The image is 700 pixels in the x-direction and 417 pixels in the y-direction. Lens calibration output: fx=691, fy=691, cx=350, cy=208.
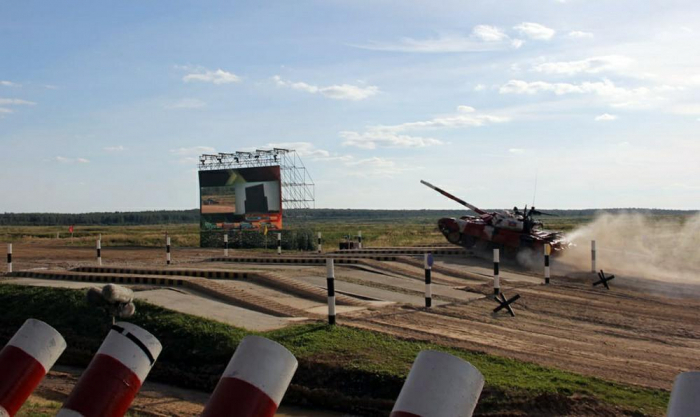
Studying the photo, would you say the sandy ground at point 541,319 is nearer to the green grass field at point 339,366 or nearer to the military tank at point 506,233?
the green grass field at point 339,366

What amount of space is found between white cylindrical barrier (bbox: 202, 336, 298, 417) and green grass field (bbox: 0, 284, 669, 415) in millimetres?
4021

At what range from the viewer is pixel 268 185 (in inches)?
1490

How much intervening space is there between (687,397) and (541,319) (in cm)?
964

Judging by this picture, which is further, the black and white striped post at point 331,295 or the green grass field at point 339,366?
the black and white striped post at point 331,295

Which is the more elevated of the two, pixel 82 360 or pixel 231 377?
pixel 231 377

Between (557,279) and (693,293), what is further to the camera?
(557,279)

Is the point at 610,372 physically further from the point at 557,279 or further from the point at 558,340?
the point at 557,279

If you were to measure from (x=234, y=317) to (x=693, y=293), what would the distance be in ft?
41.2

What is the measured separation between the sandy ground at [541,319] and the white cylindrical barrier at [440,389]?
5.31 metres

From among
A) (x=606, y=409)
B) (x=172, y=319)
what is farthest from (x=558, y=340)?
(x=172, y=319)

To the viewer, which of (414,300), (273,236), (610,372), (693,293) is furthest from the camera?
(273,236)

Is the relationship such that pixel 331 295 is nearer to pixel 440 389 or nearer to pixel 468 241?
pixel 440 389

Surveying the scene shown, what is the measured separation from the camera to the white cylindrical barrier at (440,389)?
2.98 metres

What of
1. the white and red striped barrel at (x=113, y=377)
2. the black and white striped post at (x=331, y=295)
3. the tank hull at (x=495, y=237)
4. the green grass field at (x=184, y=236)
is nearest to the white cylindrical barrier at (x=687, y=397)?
the white and red striped barrel at (x=113, y=377)
